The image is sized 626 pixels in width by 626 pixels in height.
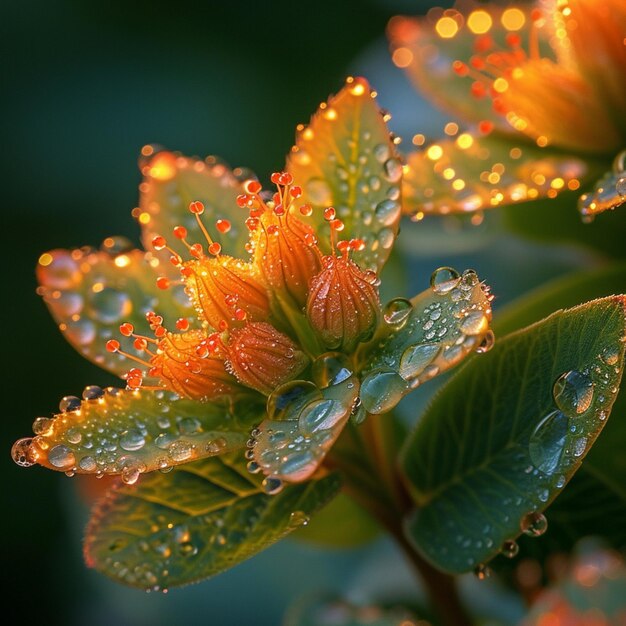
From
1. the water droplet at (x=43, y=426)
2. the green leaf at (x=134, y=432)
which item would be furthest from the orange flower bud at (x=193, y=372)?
the water droplet at (x=43, y=426)

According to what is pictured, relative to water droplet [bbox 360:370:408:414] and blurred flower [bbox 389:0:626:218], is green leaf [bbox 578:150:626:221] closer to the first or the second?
blurred flower [bbox 389:0:626:218]

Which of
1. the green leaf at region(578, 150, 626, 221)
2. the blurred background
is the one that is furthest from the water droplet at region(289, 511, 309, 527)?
the blurred background

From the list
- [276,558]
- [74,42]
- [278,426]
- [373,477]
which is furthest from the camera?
[74,42]

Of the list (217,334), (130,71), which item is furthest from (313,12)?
(217,334)

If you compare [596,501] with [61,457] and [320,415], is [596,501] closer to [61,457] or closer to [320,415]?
[320,415]

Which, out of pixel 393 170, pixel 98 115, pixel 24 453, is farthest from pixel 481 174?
pixel 98 115

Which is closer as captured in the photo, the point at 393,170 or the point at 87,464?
the point at 87,464

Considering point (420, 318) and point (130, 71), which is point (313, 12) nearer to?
point (130, 71)
